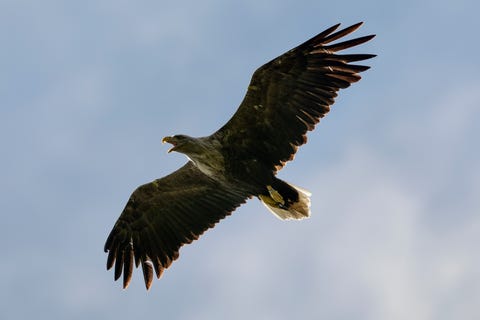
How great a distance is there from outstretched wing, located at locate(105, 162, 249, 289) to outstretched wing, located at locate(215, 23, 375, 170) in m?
1.54

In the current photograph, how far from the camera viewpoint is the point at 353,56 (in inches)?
536

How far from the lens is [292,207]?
14734 millimetres

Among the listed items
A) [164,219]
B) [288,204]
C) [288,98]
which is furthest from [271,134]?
[164,219]

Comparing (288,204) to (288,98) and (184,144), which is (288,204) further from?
(184,144)

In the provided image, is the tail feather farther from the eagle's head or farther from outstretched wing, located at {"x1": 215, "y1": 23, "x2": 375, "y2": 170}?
the eagle's head

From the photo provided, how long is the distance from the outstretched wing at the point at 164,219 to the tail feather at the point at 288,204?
0.87 metres

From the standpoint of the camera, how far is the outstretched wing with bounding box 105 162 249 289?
15547 mm

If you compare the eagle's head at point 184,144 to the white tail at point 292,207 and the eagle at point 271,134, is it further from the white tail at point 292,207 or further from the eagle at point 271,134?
the white tail at point 292,207

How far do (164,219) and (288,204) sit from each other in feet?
8.04

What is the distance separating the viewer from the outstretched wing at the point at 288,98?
1373 centimetres

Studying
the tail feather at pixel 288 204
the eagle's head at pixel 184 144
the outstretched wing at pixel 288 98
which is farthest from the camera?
the tail feather at pixel 288 204

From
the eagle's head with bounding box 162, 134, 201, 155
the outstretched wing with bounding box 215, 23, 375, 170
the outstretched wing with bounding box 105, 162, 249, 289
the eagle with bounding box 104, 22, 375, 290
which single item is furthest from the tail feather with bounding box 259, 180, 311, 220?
the eagle's head with bounding box 162, 134, 201, 155

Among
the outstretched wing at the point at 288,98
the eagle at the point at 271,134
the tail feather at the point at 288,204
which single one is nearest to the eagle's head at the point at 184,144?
the eagle at the point at 271,134

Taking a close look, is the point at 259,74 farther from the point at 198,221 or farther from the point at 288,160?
the point at 198,221
